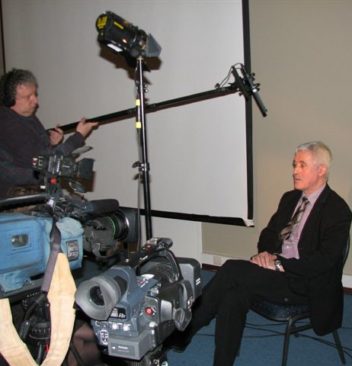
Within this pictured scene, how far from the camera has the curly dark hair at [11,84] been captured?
7.51 ft

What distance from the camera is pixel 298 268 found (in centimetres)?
197

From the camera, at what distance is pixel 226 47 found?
2.80 m

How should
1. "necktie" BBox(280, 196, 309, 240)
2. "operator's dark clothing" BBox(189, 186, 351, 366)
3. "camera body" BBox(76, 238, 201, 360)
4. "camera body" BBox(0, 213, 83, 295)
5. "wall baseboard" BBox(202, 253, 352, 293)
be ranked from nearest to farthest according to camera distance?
"camera body" BBox(76, 238, 201, 360) < "camera body" BBox(0, 213, 83, 295) < "operator's dark clothing" BBox(189, 186, 351, 366) < "necktie" BBox(280, 196, 309, 240) < "wall baseboard" BBox(202, 253, 352, 293)

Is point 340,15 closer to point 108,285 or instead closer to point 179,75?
point 179,75

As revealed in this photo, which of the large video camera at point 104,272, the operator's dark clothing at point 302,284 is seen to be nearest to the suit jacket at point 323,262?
the operator's dark clothing at point 302,284

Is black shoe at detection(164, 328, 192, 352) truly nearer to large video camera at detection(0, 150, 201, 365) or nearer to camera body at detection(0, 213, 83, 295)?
large video camera at detection(0, 150, 201, 365)

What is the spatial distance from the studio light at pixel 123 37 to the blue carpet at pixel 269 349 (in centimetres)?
155

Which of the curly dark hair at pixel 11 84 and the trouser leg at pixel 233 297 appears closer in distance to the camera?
the trouser leg at pixel 233 297

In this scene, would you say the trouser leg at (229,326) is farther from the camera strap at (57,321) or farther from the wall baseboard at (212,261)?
the wall baseboard at (212,261)

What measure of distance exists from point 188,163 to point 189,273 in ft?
6.73

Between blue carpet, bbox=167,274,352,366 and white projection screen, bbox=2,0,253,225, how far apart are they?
2.54 feet

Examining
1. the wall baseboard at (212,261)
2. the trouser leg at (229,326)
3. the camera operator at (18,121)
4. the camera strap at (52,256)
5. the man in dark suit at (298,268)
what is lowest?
the wall baseboard at (212,261)

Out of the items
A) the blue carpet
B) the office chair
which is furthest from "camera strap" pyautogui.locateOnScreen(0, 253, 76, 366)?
the blue carpet

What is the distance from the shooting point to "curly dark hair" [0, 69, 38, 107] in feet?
7.51
